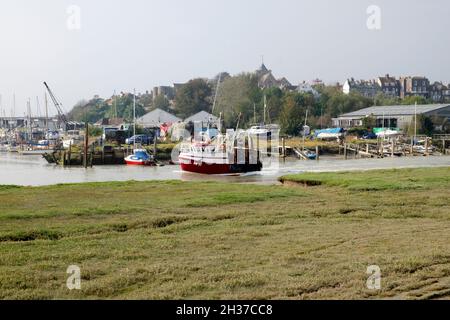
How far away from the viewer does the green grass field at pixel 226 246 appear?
10.1 metres

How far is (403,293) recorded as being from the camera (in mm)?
9812

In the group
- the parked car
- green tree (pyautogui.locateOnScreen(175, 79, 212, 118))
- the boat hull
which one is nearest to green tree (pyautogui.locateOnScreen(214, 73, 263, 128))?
green tree (pyautogui.locateOnScreen(175, 79, 212, 118))

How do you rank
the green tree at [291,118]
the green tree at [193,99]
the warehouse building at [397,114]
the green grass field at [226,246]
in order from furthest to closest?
the green tree at [193,99], the warehouse building at [397,114], the green tree at [291,118], the green grass field at [226,246]

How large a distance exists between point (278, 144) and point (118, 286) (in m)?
75.1

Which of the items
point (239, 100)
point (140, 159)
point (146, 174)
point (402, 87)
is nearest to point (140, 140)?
point (140, 159)

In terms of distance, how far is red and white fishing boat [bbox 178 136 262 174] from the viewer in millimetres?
50781

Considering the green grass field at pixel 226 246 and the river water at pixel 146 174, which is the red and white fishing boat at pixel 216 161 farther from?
the green grass field at pixel 226 246

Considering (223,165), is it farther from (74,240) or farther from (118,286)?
(118,286)

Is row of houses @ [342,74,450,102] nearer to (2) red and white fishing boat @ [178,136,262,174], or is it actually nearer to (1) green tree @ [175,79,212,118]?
(1) green tree @ [175,79,212,118]

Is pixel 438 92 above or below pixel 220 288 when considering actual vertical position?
above

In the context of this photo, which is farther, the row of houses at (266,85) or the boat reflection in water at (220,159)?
the row of houses at (266,85)

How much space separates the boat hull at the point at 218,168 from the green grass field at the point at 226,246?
26.2 m

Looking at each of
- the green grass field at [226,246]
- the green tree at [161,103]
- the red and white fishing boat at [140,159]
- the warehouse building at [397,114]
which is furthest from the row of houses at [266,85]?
the green grass field at [226,246]
